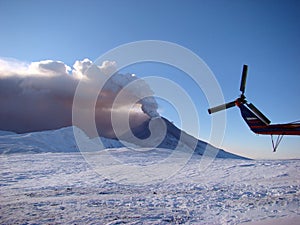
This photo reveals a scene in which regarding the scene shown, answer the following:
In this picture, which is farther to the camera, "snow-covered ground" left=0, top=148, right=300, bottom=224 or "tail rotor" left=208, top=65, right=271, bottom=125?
"tail rotor" left=208, top=65, right=271, bottom=125

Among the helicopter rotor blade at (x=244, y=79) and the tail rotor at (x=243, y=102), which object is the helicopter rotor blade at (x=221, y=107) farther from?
the helicopter rotor blade at (x=244, y=79)

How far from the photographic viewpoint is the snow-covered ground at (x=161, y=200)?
8703 mm

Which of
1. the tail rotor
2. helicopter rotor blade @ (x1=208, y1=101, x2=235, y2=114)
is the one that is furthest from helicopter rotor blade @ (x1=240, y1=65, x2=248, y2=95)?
helicopter rotor blade @ (x1=208, y1=101, x2=235, y2=114)

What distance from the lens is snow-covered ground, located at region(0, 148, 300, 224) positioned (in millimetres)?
8703

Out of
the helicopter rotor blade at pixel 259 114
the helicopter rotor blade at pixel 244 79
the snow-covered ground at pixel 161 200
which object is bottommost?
the snow-covered ground at pixel 161 200

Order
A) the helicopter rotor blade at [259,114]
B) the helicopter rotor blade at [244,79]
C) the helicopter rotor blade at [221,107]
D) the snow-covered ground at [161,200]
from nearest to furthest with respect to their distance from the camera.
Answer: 1. the snow-covered ground at [161,200]
2. the helicopter rotor blade at [259,114]
3. the helicopter rotor blade at [244,79]
4. the helicopter rotor blade at [221,107]

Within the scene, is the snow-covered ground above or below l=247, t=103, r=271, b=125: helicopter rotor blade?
below

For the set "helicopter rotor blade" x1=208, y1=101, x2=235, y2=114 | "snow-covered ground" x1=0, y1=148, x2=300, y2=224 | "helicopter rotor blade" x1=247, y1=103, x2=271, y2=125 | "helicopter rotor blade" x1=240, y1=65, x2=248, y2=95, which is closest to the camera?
"snow-covered ground" x1=0, y1=148, x2=300, y2=224

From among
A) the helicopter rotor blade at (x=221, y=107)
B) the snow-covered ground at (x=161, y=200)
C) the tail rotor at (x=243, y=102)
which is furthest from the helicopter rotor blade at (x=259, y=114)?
the snow-covered ground at (x=161, y=200)

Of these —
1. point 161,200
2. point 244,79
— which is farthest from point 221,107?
point 161,200

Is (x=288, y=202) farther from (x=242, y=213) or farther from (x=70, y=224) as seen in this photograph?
(x=70, y=224)

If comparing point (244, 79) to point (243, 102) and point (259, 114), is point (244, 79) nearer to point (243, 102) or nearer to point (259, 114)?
point (243, 102)

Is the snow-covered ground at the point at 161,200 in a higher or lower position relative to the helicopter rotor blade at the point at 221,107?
lower

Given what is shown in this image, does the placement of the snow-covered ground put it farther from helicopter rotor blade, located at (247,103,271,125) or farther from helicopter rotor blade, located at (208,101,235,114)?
helicopter rotor blade, located at (208,101,235,114)
